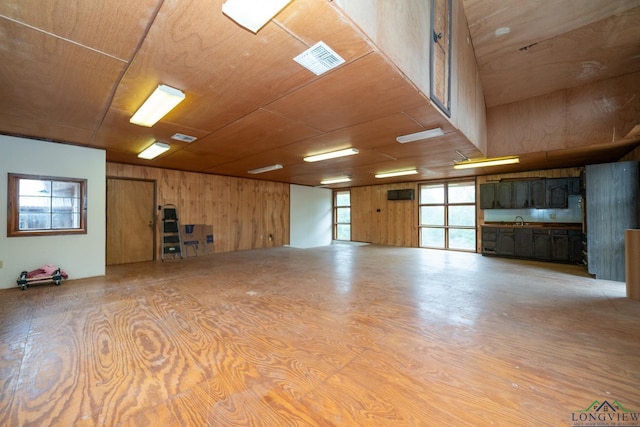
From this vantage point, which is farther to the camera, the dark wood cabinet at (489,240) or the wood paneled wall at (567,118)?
the dark wood cabinet at (489,240)

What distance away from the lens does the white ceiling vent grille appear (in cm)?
190

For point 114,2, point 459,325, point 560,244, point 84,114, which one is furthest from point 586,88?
point 84,114

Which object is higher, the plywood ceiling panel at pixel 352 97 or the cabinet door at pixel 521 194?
the plywood ceiling panel at pixel 352 97

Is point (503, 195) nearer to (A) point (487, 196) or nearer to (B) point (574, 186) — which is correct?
(A) point (487, 196)

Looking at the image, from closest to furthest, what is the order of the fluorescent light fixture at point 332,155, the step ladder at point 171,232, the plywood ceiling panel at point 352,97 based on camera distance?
the plywood ceiling panel at point 352,97, the fluorescent light fixture at point 332,155, the step ladder at point 171,232

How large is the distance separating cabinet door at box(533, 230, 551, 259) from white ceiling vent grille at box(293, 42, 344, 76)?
7.25m

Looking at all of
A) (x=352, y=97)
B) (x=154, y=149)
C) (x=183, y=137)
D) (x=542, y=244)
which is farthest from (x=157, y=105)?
(x=542, y=244)

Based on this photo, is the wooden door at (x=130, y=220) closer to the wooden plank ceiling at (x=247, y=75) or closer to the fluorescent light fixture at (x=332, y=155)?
the wooden plank ceiling at (x=247, y=75)

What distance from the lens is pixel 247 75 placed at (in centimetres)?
229

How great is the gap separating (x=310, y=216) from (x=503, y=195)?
6.59 metres

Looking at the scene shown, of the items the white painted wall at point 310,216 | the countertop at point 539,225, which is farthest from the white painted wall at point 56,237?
the countertop at point 539,225

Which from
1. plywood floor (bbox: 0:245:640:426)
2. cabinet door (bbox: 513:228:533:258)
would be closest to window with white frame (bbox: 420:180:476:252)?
cabinet door (bbox: 513:228:533:258)

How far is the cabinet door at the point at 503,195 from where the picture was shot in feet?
23.2

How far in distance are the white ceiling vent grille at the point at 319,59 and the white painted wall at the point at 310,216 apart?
7.88 m
